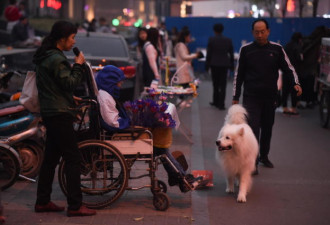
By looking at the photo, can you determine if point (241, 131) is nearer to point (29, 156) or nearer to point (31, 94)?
point (31, 94)

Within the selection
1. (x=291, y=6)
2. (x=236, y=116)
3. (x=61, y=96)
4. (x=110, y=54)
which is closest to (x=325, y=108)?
(x=110, y=54)

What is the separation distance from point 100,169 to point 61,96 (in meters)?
1.01

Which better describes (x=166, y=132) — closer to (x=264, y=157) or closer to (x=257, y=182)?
(x=257, y=182)

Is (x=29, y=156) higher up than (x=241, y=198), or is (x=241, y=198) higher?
(x=29, y=156)

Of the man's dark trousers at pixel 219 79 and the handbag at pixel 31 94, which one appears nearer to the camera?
the handbag at pixel 31 94

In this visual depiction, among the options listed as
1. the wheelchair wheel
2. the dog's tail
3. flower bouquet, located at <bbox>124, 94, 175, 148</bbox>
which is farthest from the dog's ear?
the wheelchair wheel

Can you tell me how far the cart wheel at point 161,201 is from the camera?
6.83 metres

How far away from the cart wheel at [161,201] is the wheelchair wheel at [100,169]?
356 mm

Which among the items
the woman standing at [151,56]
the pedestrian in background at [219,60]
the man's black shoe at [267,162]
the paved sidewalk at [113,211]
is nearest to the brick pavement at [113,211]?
the paved sidewalk at [113,211]

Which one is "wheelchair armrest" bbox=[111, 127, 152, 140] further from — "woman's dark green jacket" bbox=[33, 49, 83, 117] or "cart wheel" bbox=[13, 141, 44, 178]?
"cart wheel" bbox=[13, 141, 44, 178]

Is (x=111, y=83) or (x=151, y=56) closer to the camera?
(x=111, y=83)

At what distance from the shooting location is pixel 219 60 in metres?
16.1

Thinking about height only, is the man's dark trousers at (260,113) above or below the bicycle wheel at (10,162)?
above

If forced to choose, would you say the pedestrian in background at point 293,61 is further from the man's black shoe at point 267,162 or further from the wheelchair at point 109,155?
the wheelchair at point 109,155
